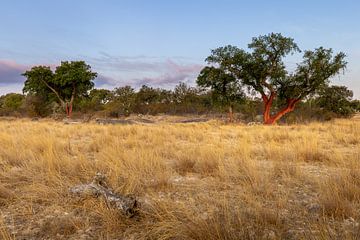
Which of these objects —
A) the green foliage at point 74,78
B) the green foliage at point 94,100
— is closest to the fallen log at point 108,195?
the green foliage at point 74,78

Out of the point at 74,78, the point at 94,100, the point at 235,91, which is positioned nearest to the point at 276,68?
the point at 235,91

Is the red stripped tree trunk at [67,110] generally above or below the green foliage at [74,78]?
below

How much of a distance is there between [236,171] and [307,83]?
2283cm

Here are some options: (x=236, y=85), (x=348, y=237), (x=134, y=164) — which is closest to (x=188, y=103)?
(x=236, y=85)

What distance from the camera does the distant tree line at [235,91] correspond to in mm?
26109

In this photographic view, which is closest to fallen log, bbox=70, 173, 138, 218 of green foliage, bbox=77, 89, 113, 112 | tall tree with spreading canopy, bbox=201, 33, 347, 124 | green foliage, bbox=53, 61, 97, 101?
tall tree with spreading canopy, bbox=201, 33, 347, 124

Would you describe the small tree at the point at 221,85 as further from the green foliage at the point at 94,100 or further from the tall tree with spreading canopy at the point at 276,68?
the green foliage at the point at 94,100

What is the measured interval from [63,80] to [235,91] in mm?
20927

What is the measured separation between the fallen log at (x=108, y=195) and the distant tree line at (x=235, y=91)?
2325 cm

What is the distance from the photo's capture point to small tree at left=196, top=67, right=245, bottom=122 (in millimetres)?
27344

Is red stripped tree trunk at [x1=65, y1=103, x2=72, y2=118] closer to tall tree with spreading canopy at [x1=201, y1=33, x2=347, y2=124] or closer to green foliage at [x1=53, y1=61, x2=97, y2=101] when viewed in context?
green foliage at [x1=53, y1=61, x2=97, y2=101]

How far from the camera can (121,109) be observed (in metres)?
47.1

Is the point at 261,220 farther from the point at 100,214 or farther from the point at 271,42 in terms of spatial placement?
the point at 271,42

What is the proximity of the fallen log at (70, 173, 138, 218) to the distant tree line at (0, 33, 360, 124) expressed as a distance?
2325 centimetres
